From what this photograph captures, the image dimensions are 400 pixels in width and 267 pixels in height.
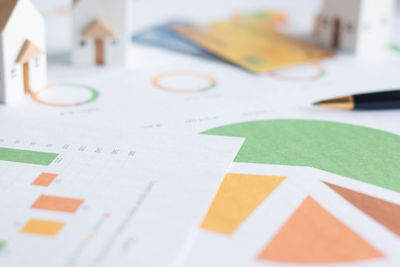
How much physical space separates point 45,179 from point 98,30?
393 mm

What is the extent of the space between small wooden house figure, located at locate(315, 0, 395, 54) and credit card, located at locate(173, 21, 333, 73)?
5 centimetres

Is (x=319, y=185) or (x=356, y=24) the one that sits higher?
(x=356, y=24)

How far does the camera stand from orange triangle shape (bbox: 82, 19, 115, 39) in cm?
87

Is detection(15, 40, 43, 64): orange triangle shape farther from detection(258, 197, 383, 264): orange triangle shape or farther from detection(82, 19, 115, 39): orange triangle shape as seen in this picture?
detection(258, 197, 383, 264): orange triangle shape

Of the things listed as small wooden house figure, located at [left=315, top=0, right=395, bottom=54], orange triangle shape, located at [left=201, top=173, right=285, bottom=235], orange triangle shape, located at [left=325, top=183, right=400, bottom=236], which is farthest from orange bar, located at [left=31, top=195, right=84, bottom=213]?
small wooden house figure, located at [left=315, top=0, right=395, bottom=54]

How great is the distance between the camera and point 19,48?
729 mm

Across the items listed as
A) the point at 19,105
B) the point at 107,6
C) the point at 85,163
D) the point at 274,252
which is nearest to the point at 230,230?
the point at 274,252

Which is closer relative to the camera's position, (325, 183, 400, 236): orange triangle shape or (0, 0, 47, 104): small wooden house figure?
(325, 183, 400, 236): orange triangle shape

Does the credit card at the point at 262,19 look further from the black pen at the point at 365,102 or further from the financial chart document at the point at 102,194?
the financial chart document at the point at 102,194

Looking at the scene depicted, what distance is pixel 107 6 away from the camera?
87cm

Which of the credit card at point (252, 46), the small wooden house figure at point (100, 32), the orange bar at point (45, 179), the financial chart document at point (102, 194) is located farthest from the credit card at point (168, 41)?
the orange bar at point (45, 179)

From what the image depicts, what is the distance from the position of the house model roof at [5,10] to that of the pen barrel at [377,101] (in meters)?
0.51

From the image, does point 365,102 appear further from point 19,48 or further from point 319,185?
point 19,48

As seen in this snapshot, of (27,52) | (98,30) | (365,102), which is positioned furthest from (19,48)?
(365,102)
